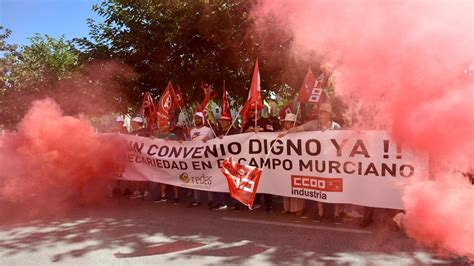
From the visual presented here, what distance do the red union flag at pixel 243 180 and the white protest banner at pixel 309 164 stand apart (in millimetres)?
865

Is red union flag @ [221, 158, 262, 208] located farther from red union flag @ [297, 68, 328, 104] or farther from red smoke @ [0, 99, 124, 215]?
red smoke @ [0, 99, 124, 215]

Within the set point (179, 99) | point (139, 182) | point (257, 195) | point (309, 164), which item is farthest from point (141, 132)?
point (309, 164)

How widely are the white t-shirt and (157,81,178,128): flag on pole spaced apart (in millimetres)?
1275

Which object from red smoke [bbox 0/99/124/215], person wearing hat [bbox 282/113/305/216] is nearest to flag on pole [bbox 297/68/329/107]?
person wearing hat [bbox 282/113/305/216]

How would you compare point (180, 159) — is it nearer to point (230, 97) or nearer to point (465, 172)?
point (230, 97)

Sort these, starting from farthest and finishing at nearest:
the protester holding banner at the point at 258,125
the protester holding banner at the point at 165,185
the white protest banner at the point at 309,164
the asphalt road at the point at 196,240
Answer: the protester holding banner at the point at 165,185
the protester holding banner at the point at 258,125
the white protest banner at the point at 309,164
the asphalt road at the point at 196,240

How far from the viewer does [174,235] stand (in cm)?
546

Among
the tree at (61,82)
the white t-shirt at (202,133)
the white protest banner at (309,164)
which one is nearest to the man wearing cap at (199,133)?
the white t-shirt at (202,133)

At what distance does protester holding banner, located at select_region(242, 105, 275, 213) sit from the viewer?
6688mm

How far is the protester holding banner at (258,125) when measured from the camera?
669 centimetres

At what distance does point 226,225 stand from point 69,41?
330 inches

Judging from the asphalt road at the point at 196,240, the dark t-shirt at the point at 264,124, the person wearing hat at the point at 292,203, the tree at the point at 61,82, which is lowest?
the asphalt road at the point at 196,240

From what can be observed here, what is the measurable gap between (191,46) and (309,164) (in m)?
5.31

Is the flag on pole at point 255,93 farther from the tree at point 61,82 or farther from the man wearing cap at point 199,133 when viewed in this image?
the tree at point 61,82
